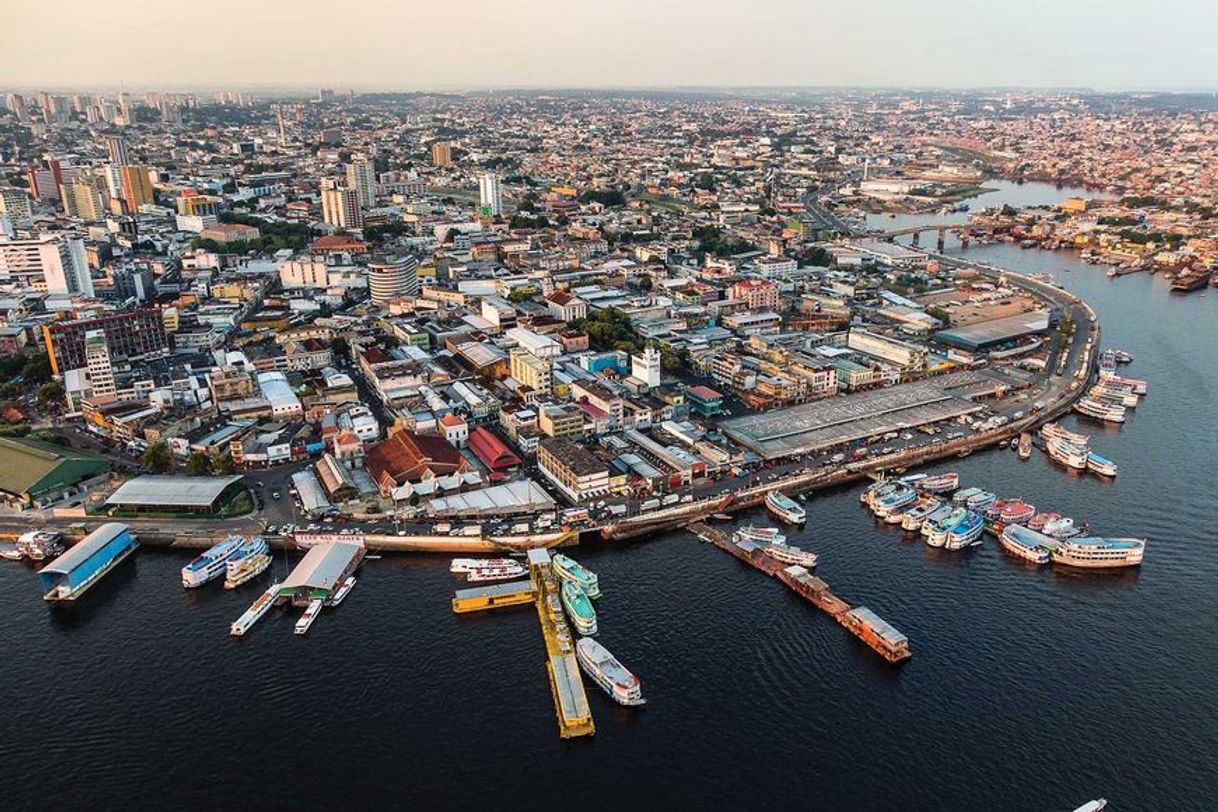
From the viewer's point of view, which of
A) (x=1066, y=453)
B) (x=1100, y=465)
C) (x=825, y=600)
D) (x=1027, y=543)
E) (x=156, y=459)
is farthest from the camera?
(x=1066, y=453)

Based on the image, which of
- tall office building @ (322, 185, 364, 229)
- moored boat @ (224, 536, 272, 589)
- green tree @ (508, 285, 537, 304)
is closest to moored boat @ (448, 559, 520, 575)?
moored boat @ (224, 536, 272, 589)

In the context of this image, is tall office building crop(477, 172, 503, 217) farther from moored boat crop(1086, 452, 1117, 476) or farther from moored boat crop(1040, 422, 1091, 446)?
moored boat crop(1086, 452, 1117, 476)

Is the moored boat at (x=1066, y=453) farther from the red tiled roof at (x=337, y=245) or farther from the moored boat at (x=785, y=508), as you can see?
the red tiled roof at (x=337, y=245)

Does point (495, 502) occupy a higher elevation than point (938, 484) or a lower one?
higher

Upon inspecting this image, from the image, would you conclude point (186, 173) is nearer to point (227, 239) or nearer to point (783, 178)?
point (227, 239)

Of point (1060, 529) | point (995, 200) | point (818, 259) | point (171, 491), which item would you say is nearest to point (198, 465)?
point (171, 491)

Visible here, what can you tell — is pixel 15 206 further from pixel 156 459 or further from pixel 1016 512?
pixel 1016 512

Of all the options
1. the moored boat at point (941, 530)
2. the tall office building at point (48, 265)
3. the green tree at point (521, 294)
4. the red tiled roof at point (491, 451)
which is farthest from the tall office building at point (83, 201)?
the moored boat at point (941, 530)
